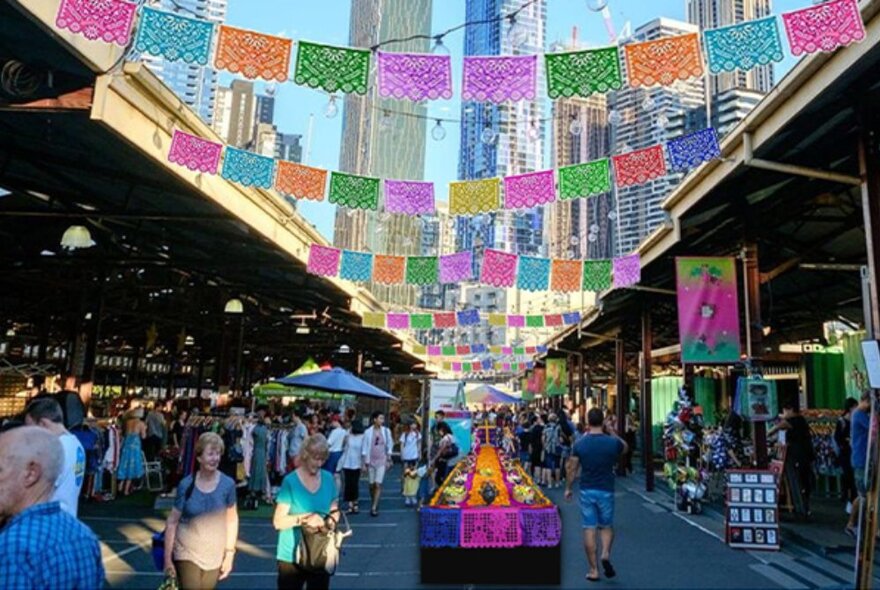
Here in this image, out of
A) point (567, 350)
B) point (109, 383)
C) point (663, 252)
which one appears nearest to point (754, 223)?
point (663, 252)

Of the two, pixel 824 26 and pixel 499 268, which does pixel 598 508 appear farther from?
pixel 499 268

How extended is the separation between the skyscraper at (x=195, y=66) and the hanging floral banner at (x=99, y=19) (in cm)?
51

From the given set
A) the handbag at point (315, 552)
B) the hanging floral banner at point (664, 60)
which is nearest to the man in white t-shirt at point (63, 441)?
the handbag at point (315, 552)

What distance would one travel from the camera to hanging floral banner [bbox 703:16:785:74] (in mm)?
6566

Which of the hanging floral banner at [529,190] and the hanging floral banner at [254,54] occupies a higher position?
the hanging floral banner at [254,54]

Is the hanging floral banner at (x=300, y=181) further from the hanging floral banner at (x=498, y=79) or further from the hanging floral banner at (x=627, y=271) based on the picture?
the hanging floral banner at (x=627, y=271)

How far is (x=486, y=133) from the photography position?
1053 cm

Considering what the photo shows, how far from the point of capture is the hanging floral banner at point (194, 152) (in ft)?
27.8

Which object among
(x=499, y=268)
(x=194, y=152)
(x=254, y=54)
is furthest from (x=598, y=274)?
(x=254, y=54)

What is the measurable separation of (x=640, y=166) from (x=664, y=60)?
2.60m

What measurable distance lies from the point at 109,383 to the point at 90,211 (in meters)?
31.6

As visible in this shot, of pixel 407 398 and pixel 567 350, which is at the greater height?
pixel 567 350

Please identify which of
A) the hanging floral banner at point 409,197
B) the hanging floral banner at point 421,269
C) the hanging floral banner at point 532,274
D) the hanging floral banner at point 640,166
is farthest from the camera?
the hanging floral banner at point 421,269

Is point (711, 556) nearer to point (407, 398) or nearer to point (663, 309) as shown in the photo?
point (663, 309)
